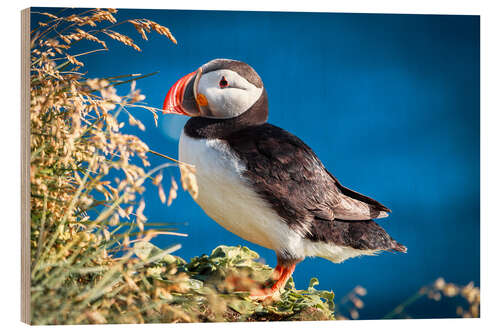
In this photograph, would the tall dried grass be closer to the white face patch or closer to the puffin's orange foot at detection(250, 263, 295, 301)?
the white face patch

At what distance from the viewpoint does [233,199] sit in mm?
4363

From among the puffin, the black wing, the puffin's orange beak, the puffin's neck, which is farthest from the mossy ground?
the puffin's orange beak

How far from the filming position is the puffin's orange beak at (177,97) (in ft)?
14.9

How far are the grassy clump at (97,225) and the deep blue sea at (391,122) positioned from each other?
0.41 metres

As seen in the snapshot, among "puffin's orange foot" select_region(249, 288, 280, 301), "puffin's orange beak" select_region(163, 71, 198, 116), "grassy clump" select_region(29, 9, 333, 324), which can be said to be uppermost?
"puffin's orange beak" select_region(163, 71, 198, 116)

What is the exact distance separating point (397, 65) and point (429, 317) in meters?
1.89

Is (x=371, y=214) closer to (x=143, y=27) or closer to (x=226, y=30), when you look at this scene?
(x=226, y=30)

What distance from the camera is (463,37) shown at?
4863 millimetres

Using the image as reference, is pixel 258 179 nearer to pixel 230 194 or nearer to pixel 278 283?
pixel 230 194

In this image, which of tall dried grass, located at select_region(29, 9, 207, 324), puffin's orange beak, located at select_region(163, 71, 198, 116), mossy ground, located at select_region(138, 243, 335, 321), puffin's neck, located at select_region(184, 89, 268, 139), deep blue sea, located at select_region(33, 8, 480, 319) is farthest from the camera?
deep blue sea, located at select_region(33, 8, 480, 319)

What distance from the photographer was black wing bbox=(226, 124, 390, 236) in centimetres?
437

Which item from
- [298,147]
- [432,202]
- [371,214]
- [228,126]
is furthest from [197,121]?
[432,202]

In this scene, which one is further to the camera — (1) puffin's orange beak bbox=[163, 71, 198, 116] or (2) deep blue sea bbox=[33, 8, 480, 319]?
(2) deep blue sea bbox=[33, 8, 480, 319]

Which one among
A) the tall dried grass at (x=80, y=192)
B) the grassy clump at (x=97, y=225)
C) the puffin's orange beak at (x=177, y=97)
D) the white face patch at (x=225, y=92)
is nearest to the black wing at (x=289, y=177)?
the white face patch at (x=225, y=92)
